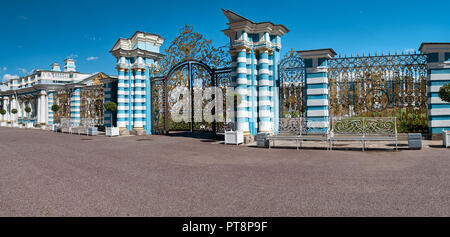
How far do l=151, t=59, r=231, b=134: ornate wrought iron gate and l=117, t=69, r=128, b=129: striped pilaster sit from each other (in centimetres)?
164

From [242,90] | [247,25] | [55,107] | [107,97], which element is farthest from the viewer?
[55,107]

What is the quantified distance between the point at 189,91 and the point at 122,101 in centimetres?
477

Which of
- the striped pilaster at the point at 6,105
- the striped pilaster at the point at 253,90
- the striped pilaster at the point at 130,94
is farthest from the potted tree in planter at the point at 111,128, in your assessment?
the striped pilaster at the point at 6,105

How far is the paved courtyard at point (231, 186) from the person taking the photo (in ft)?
13.3

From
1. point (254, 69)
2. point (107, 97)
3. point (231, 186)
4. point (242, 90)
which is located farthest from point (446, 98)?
point (107, 97)

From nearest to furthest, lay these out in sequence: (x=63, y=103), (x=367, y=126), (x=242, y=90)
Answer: (x=367, y=126) < (x=242, y=90) < (x=63, y=103)

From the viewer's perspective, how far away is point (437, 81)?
1178 cm

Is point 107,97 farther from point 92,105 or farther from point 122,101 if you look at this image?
point 92,105

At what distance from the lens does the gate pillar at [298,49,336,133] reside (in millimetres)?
12602

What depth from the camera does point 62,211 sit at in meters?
4.06

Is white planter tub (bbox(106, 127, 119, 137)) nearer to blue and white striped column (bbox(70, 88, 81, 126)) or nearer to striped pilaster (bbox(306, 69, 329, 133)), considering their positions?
blue and white striped column (bbox(70, 88, 81, 126))

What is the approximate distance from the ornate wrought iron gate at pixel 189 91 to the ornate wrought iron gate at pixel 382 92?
5.24m
